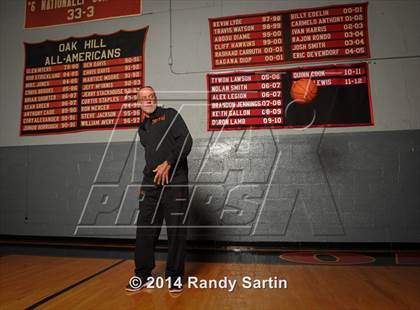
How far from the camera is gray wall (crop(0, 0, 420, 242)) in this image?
9.79 ft

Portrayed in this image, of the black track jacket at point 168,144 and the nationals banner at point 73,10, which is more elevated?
the nationals banner at point 73,10

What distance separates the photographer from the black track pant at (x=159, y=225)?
6.12ft

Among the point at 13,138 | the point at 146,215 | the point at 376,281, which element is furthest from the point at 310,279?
the point at 13,138

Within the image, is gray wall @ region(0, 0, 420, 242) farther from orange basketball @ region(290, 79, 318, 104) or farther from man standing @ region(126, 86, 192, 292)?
man standing @ region(126, 86, 192, 292)

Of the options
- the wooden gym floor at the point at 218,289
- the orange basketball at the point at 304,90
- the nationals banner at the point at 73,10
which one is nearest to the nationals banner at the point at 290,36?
the orange basketball at the point at 304,90

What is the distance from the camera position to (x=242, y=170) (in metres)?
3.21

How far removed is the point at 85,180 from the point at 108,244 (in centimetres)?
85

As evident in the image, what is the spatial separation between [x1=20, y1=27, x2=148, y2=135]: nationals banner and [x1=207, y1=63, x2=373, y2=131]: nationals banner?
3.48 ft

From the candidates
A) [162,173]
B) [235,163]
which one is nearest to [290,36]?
[235,163]

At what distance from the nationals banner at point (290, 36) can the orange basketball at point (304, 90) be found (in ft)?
0.99

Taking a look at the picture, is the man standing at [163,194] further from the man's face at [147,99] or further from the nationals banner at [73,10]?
the nationals banner at [73,10]

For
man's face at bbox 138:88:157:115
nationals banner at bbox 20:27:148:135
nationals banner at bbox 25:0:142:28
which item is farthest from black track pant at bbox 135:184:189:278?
nationals banner at bbox 25:0:142:28

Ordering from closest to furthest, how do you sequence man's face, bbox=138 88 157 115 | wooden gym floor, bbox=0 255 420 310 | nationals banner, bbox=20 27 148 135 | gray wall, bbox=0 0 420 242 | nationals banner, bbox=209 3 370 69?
wooden gym floor, bbox=0 255 420 310, man's face, bbox=138 88 157 115, gray wall, bbox=0 0 420 242, nationals banner, bbox=209 3 370 69, nationals banner, bbox=20 27 148 135

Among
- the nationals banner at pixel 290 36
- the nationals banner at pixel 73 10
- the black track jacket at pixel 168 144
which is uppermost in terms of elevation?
the nationals banner at pixel 73 10
